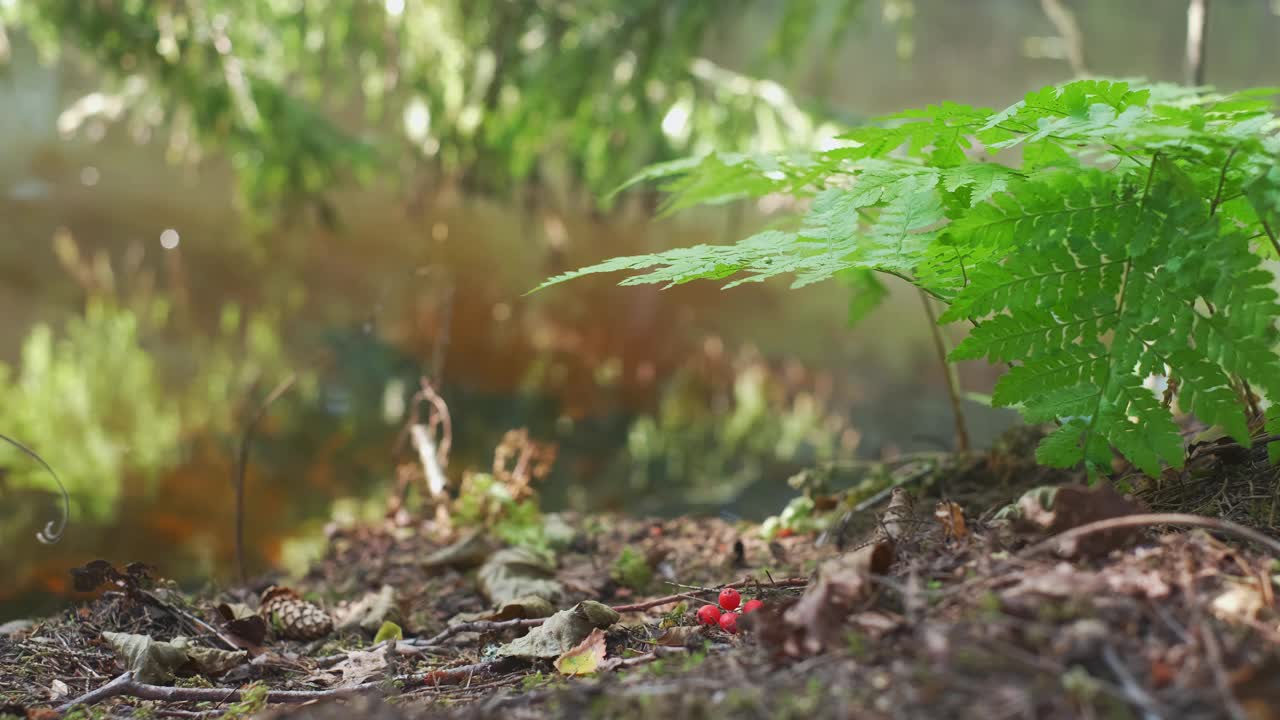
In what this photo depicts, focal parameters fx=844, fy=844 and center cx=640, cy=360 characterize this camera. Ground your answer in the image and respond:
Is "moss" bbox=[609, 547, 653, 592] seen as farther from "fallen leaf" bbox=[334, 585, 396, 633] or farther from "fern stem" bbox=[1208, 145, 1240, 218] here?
"fern stem" bbox=[1208, 145, 1240, 218]

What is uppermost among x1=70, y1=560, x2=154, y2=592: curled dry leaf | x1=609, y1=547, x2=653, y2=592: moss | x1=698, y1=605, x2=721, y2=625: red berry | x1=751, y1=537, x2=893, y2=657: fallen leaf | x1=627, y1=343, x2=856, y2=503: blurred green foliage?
x1=751, y1=537, x2=893, y2=657: fallen leaf

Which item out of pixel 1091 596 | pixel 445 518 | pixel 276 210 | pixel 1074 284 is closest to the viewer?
pixel 1091 596

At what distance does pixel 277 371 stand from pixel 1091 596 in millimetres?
5934

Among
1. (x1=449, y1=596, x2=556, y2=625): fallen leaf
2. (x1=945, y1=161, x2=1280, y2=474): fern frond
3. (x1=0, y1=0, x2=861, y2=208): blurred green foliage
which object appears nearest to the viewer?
(x1=945, y1=161, x2=1280, y2=474): fern frond

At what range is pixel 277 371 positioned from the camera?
602 cm

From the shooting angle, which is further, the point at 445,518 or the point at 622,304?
the point at 622,304

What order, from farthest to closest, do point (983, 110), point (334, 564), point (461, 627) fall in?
point (334, 564) → point (461, 627) → point (983, 110)

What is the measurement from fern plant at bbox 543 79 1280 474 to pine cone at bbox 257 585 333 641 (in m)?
1.09

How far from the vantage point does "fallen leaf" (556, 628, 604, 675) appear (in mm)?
1376

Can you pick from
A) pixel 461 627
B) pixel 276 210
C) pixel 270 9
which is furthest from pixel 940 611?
pixel 276 210

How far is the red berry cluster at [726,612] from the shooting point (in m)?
1.38

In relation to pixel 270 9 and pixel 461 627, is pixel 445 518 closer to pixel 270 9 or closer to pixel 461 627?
pixel 461 627

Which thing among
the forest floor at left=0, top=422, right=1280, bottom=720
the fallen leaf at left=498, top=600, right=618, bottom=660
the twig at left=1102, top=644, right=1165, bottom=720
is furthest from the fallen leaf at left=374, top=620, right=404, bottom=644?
the twig at left=1102, top=644, right=1165, bottom=720

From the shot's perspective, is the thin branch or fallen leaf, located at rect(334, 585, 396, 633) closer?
fallen leaf, located at rect(334, 585, 396, 633)
